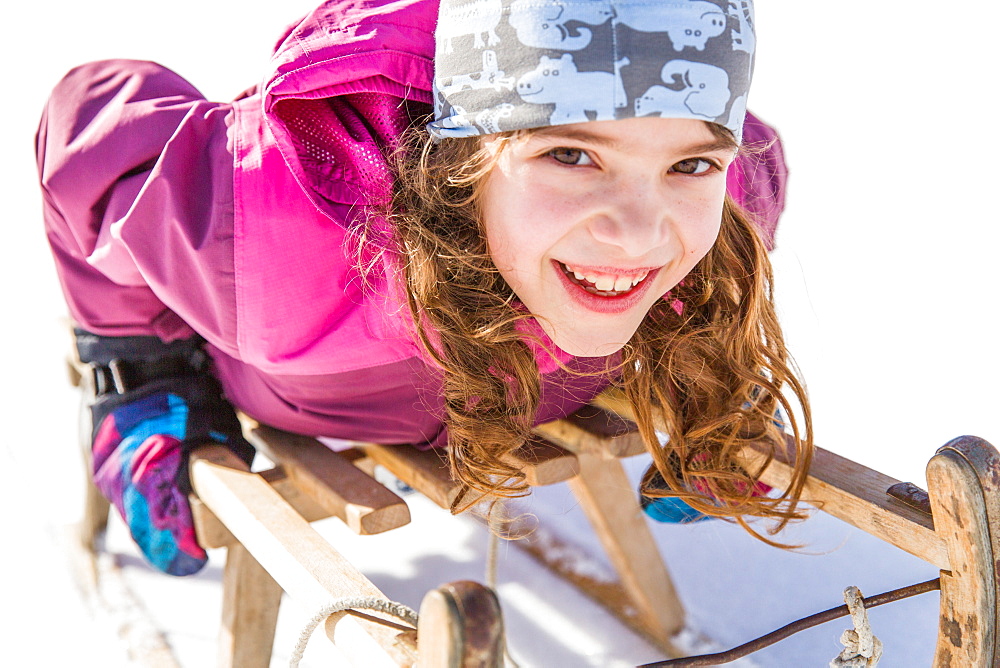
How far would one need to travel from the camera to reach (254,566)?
101cm

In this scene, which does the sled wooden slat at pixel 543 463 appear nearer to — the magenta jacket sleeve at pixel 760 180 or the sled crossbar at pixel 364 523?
the sled crossbar at pixel 364 523

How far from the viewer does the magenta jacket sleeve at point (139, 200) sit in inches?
38.1

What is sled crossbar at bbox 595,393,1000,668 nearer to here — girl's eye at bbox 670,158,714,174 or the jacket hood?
girl's eye at bbox 670,158,714,174

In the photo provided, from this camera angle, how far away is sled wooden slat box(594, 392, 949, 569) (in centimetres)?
79

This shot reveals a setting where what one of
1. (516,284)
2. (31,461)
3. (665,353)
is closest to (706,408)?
(665,353)

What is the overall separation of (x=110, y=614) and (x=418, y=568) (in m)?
0.43

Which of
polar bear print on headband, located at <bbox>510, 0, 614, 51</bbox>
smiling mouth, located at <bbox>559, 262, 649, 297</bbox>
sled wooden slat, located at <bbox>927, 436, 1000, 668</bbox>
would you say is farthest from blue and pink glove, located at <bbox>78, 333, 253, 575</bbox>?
sled wooden slat, located at <bbox>927, 436, 1000, 668</bbox>

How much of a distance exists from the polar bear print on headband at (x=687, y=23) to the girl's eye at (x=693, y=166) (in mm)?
100

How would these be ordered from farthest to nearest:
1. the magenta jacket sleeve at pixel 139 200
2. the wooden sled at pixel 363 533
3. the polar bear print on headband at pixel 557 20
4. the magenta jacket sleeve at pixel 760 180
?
the magenta jacket sleeve at pixel 760 180 → the magenta jacket sleeve at pixel 139 200 → the polar bear print on headband at pixel 557 20 → the wooden sled at pixel 363 533

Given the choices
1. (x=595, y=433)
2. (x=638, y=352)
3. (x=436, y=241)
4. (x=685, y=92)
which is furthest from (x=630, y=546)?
(x=685, y=92)

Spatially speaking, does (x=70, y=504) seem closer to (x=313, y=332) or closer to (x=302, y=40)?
(x=313, y=332)

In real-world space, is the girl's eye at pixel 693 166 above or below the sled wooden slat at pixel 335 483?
above

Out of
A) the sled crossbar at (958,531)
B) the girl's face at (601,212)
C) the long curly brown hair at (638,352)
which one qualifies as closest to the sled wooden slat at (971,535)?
the sled crossbar at (958,531)

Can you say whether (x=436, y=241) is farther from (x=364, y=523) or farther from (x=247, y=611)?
(x=247, y=611)
